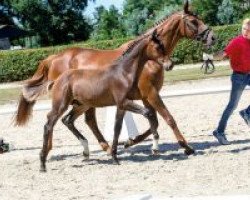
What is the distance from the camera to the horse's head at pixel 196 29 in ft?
30.8

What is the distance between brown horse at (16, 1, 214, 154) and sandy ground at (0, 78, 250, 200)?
1.61 ft

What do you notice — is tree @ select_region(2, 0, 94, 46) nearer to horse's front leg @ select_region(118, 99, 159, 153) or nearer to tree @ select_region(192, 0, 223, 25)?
tree @ select_region(192, 0, 223, 25)

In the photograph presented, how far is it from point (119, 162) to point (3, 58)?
85.1 ft

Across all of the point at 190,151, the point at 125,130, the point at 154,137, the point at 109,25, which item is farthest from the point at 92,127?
the point at 109,25

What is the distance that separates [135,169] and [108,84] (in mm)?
1239

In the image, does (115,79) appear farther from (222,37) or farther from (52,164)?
(222,37)

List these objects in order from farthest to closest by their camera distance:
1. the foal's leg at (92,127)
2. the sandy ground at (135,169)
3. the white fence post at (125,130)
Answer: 1. the white fence post at (125,130)
2. the foal's leg at (92,127)
3. the sandy ground at (135,169)

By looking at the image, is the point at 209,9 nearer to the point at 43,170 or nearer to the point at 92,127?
the point at 92,127

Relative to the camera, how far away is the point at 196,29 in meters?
9.38

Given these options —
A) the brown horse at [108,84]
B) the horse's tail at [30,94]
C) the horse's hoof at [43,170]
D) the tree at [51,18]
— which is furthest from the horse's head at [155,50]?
the tree at [51,18]

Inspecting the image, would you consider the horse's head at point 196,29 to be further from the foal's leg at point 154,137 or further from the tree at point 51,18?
the tree at point 51,18

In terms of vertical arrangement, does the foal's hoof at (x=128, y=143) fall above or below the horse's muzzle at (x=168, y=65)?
below

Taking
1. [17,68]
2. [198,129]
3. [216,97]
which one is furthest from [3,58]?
[198,129]

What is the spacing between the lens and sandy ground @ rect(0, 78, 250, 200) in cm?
702
